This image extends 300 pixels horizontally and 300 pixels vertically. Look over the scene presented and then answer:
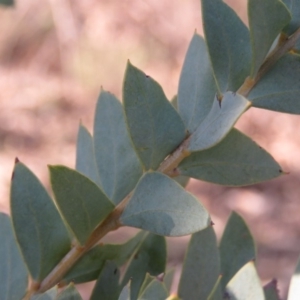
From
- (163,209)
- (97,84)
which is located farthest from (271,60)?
(97,84)

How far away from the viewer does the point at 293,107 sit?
492mm

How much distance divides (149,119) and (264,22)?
14 centimetres

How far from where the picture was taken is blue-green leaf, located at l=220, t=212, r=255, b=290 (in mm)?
615

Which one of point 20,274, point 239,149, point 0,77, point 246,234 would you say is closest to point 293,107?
→ point 239,149

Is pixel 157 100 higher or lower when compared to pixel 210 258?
higher

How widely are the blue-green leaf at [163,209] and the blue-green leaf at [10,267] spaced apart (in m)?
0.15

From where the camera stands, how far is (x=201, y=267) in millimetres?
586

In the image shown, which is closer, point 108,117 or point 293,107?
point 293,107

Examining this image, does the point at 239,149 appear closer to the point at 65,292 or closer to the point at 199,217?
the point at 199,217

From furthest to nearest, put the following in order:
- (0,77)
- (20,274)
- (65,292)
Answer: (0,77) → (20,274) → (65,292)

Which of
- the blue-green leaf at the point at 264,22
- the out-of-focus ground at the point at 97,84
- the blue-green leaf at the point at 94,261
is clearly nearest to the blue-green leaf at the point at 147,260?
the blue-green leaf at the point at 94,261

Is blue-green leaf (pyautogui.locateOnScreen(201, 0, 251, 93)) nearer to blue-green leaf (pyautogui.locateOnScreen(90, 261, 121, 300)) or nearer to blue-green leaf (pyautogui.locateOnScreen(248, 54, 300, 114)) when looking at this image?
blue-green leaf (pyautogui.locateOnScreen(248, 54, 300, 114))

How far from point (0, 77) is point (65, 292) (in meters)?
3.05

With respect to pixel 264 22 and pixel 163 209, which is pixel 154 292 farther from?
pixel 264 22
